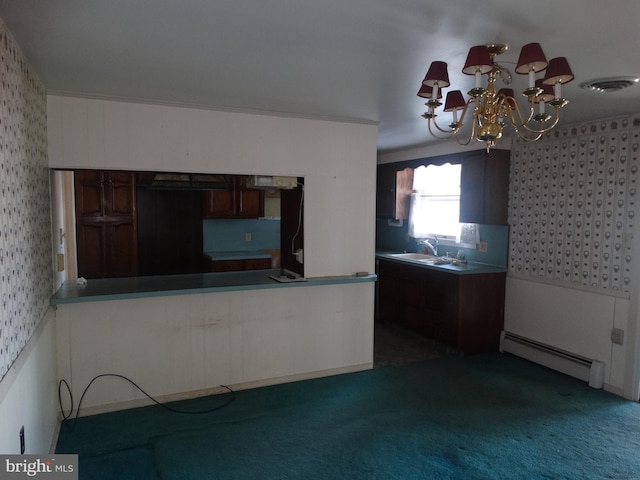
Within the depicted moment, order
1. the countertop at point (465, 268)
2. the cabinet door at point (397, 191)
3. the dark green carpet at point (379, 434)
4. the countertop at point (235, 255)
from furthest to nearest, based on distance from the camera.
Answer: the cabinet door at point (397, 191) < the countertop at point (235, 255) < the countertop at point (465, 268) < the dark green carpet at point (379, 434)

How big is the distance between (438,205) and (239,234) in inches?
97.1

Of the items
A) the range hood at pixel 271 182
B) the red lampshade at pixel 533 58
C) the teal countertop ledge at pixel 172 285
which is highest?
the red lampshade at pixel 533 58

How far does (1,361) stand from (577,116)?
3.96 meters

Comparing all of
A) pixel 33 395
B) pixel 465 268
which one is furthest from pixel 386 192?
pixel 33 395

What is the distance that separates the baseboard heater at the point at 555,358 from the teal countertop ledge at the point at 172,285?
1.66 meters

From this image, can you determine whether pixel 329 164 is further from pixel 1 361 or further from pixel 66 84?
pixel 1 361

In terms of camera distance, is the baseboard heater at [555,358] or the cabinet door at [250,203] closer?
the baseboard heater at [555,358]

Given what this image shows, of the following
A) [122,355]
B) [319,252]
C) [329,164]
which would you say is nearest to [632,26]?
[329,164]

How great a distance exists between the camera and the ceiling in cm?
166

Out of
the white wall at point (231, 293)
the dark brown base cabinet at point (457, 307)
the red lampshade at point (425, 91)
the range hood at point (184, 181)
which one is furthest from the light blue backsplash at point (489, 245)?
the red lampshade at point (425, 91)

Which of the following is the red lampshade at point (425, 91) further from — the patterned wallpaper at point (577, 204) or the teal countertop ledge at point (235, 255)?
the teal countertop ledge at point (235, 255)

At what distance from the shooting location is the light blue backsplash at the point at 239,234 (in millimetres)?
5434

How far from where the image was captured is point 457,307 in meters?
4.26

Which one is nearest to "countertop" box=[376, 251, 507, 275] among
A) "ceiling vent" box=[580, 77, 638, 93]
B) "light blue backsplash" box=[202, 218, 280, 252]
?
"light blue backsplash" box=[202, 218, 280, 252]
